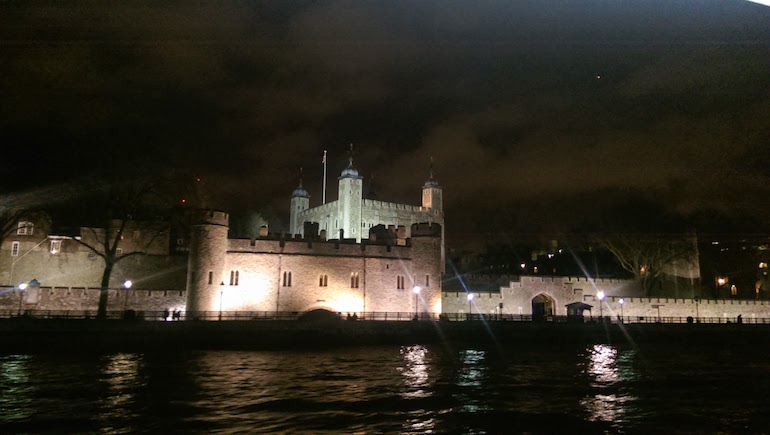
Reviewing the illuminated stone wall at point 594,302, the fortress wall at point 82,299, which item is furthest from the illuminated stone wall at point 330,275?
the illuminated stone wall at point 594,302

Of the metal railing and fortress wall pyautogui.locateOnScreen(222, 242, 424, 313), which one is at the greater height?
fortress wall pyautogui.locateOnScreen(222, 242, 424, 313)

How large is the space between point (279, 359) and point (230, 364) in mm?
2790

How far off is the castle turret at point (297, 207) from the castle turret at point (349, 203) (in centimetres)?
829

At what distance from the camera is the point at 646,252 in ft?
191

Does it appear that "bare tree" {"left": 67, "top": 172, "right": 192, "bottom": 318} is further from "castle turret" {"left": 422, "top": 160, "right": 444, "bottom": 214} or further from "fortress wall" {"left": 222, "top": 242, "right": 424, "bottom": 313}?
"castle turret" {"left": 422, "top": 160, "right": 444, "bottom": 214}

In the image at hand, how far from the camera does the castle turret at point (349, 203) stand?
75.7 meters

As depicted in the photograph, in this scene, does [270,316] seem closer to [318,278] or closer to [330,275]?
[318,278]

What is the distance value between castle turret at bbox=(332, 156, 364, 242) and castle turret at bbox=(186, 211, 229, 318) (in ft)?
124

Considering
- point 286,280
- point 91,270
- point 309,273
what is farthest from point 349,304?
point 91,270

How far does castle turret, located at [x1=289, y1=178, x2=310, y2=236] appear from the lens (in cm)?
8369

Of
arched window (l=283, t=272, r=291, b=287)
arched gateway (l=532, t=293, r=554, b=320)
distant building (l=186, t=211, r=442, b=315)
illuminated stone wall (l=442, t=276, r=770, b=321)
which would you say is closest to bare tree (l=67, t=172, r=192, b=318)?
distant building (l=186, t=211, r=442, b=315)

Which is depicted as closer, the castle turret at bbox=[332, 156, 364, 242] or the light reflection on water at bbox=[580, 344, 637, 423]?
the light reflection on water at bbox=[580, 344, 637, 423]

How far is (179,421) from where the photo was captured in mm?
13891

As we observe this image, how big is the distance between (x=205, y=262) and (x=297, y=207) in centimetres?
4751
